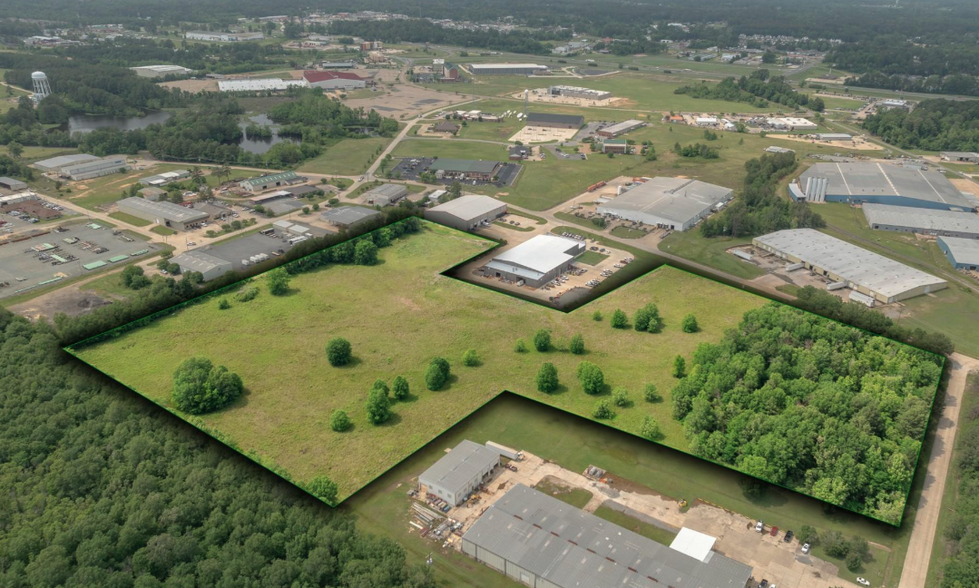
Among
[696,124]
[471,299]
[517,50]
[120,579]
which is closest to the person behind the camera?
[120,579]

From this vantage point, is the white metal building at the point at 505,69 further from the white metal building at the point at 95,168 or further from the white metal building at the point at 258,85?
the white metal building at the point at 95,168

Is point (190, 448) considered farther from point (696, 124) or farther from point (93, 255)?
point (696, 124)

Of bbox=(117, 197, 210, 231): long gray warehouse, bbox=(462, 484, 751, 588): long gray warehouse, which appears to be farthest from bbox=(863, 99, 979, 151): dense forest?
bbox=(117, 197, 210, 231): long gray warehouse

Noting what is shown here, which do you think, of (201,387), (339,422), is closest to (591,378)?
(339,422)

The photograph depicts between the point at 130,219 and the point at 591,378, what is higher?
the point at 591,378

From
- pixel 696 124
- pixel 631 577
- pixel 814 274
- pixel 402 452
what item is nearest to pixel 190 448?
pixel 402 452

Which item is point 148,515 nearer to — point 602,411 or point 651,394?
point 602,411
